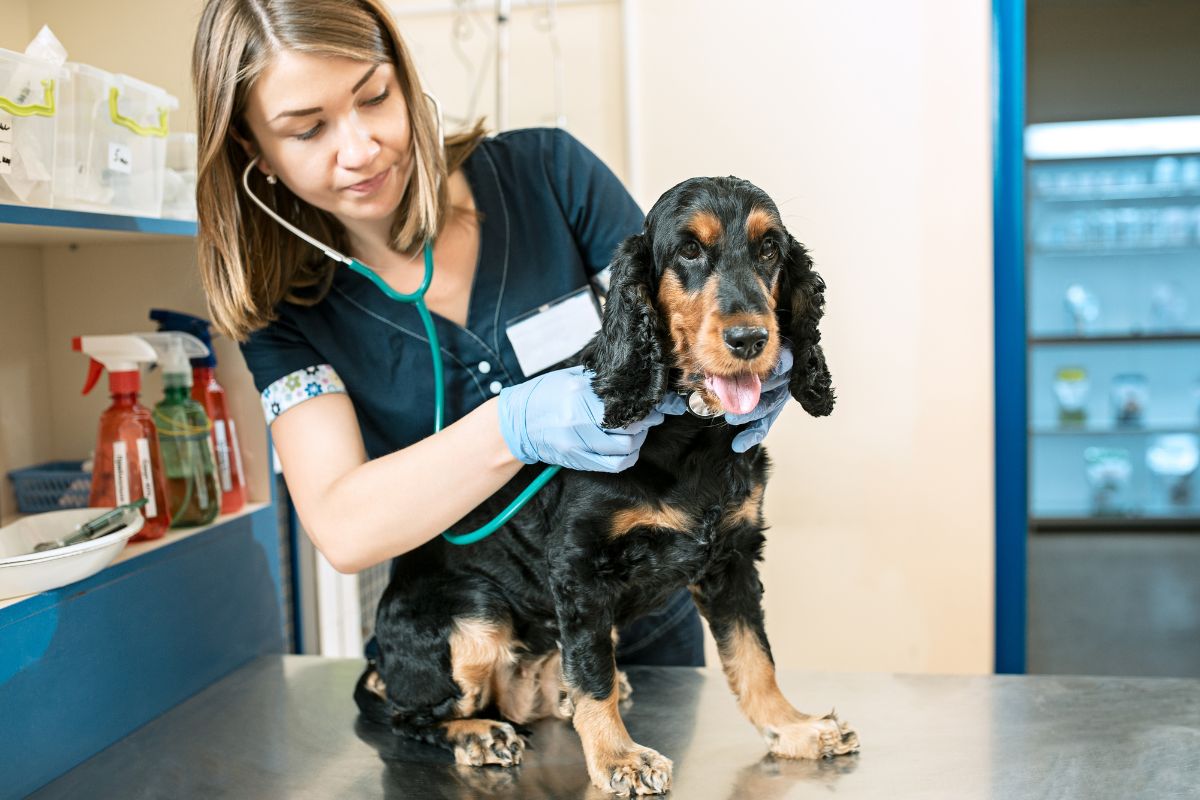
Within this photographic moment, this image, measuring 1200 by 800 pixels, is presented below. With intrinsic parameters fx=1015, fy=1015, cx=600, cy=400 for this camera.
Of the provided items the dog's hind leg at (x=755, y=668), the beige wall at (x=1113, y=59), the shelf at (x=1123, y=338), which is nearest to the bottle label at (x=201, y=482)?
the dog's hind leg at (x=755, y=668)

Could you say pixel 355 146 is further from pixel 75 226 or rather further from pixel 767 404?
pixel 767 404

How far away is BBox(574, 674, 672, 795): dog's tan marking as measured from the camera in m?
1.31

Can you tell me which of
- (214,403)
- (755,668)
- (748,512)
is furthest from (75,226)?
(755,668)

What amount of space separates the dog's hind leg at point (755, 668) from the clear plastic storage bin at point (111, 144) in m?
1.11

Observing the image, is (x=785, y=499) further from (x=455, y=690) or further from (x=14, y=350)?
(x=14, y=350)

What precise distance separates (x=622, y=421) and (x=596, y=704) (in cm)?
38

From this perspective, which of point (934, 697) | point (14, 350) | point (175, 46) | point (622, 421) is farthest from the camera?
point (175, 46)

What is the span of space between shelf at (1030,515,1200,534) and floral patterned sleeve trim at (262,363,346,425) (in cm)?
560

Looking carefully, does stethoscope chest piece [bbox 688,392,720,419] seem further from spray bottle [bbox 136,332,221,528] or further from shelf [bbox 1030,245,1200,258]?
shelf [bbox 1030,245,1200,258]

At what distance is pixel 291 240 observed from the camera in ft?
5.43

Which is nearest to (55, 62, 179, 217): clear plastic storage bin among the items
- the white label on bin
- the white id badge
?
the white label on bin

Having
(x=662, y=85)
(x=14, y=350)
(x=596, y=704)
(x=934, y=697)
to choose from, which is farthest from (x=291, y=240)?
(x=662, y=85)

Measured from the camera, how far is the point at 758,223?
4.01ft

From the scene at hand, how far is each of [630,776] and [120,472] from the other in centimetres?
101
